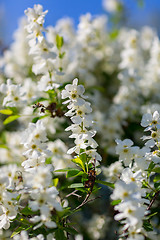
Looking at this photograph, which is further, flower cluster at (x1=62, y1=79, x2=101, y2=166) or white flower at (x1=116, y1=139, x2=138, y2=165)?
white flower at (x1=116, y1=139, x2=138, y2=165)

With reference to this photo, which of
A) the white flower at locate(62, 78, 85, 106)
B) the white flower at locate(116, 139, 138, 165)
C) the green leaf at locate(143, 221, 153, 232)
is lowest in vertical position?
the green leaf at locate(143, 221, 153, 232)

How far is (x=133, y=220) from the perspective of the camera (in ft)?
3.41

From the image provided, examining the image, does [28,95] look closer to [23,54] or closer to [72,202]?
[72,202]

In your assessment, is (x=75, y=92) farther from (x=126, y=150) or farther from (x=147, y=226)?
(x=147, y=226)

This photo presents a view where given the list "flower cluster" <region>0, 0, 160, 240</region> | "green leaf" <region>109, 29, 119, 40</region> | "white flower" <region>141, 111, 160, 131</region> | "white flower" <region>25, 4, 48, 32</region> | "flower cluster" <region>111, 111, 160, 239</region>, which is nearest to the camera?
"flower cluster" <region>111, 111, 160, 239</region>

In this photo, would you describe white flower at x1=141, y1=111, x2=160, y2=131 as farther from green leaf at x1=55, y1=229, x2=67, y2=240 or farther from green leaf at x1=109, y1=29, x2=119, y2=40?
green leaf at x1=109, y1=29, x2=119, y2=40

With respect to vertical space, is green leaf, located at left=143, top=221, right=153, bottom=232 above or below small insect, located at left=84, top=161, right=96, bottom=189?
below

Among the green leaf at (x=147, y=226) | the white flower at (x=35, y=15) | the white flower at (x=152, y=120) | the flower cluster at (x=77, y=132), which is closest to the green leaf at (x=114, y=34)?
the flower cluster at (x=77, y=132)

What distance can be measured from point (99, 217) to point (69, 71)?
1239 millimetres

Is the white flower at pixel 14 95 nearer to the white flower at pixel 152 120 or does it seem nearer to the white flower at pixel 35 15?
the white flower at pixel 35 15

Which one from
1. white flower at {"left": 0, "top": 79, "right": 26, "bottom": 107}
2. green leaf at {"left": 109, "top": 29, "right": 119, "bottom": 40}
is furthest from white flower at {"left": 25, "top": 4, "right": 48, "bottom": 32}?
green leaf at {"left": 109, "top": 29, "right": 119, "bottom": 40}

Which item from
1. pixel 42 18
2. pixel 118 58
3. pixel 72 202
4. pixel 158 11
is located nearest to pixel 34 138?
pixel 42 18

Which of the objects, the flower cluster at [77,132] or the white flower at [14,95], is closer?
the flower cluster at [77,132]

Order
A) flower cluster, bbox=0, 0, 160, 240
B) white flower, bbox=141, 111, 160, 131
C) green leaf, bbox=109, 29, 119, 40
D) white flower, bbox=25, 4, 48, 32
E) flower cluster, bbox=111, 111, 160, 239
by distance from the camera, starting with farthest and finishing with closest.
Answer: green leaf, bbox=109, 29, 119, 40, white flower, bbox=25, 4, 48, 32, white flower, bbox=141, 111, 160, 131, flower cluster, bbox=0, 0, 160, 240, flower cluster, bbox=111, 111, 160, 239
